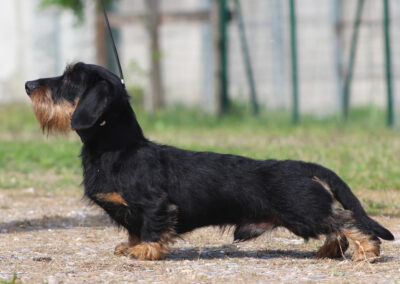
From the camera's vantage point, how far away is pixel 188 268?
474cm

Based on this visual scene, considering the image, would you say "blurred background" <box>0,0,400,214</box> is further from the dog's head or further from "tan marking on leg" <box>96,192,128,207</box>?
"tan marking on leg" <box>96,192,128,207</box>

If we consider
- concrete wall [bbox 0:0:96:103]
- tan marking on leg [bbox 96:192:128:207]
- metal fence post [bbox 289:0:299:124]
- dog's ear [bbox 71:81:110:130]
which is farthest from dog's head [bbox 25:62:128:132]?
concrete wall [bbox 0:0:96:103]

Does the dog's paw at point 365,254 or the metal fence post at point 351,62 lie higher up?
the metal fence post at point 351,62

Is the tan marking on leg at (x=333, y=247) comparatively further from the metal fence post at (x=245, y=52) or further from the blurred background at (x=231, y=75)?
the metal fence post at (x=245, y=52)

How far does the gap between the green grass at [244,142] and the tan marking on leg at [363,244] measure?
6.83 ft

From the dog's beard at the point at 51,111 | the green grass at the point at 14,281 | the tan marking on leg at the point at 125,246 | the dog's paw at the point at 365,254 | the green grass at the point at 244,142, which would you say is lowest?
the green grass at the point at 244,142

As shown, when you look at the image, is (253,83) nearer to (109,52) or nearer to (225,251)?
(109,52)

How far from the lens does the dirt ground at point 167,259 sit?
4496mm

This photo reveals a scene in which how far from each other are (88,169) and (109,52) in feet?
40.0

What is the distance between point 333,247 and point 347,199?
0.35 meters

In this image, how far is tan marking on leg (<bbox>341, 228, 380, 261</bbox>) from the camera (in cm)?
492

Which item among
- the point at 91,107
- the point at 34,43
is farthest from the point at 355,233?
the point at 34,43

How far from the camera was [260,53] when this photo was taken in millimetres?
14672

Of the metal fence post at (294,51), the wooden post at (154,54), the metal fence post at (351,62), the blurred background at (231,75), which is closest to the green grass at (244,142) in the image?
the blurred background at (231,75)
